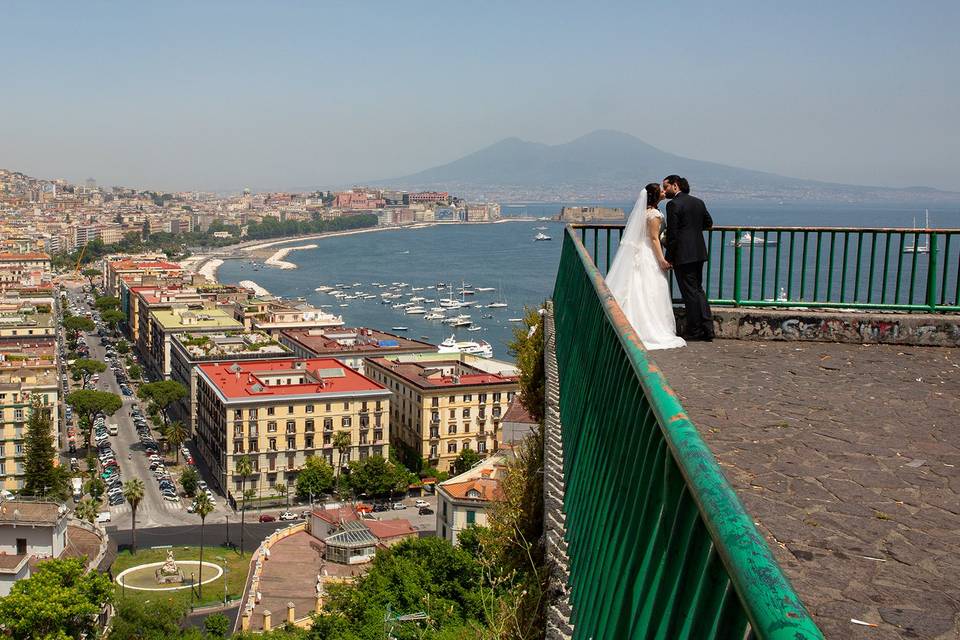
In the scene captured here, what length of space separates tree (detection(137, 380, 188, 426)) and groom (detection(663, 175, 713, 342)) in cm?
3709

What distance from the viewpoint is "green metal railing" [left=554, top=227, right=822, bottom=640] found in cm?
98

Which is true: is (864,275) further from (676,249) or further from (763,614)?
(763,614)

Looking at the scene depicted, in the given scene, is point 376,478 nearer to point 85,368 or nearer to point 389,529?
point 389,529

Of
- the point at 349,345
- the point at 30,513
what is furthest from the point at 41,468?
the point at 349,345

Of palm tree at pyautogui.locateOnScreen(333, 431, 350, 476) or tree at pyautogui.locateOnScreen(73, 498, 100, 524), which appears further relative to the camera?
palm tree at pyautogui.locateOnScreen(333, 431, 350, 476)

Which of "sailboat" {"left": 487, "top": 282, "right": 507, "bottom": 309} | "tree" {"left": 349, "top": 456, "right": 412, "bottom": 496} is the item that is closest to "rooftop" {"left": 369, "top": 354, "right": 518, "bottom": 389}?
"tree" {"left": 349, "top": 456, "right": 412, "bottom": 496}

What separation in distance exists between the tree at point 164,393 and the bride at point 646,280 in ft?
122

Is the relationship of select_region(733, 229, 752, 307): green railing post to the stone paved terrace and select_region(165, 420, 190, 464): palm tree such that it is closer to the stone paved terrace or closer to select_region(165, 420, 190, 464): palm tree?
the stone paved terrace

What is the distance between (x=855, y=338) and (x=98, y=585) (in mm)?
15429

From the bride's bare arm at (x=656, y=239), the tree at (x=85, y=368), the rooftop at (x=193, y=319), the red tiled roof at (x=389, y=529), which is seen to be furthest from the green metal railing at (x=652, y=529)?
the tree at (x=85, y=368)

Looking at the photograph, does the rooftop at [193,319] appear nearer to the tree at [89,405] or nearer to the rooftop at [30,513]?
the tree at [89,405]

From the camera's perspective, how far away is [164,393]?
40531 mm

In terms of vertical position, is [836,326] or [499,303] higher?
[836,326]

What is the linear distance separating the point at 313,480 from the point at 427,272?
215ft
